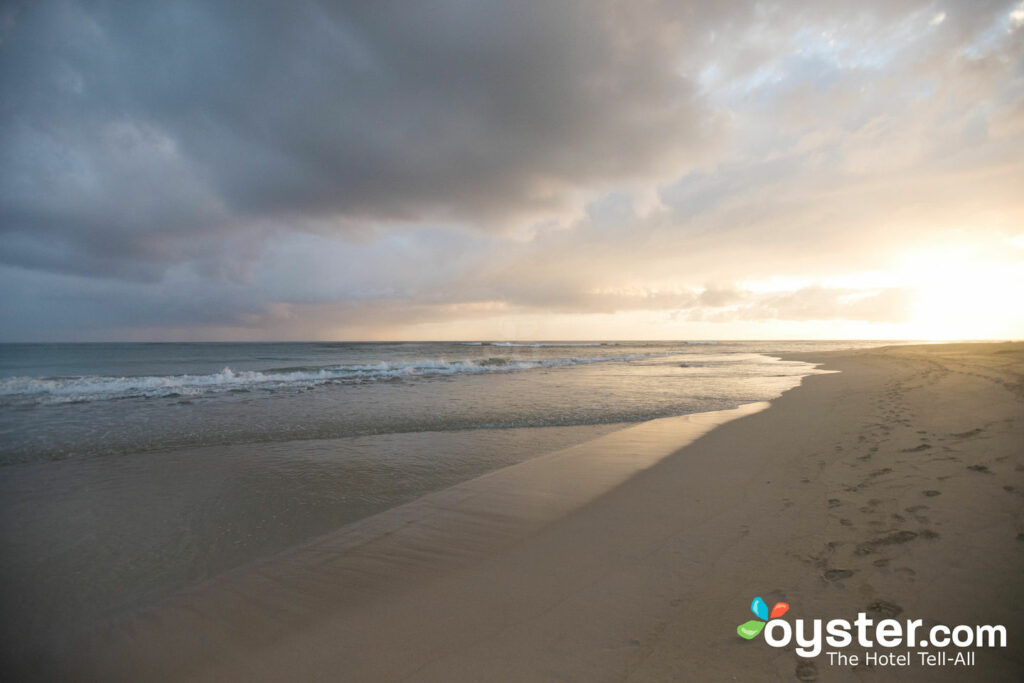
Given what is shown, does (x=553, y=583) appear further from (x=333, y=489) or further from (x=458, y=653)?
(x=333, y=489)

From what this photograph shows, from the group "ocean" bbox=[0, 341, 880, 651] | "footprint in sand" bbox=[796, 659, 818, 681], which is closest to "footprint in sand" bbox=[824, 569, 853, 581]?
"footprint in sand" bbox=[796, 659, 818, 681]

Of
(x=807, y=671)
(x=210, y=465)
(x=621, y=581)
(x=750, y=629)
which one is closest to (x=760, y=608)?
(x=750, y=629)

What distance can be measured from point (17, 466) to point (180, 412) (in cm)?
534

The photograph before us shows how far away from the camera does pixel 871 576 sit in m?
3.28

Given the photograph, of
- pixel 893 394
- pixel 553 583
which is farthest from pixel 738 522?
pixel 893 394

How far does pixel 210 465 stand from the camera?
25.6 feet

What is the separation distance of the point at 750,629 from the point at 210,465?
359 inches

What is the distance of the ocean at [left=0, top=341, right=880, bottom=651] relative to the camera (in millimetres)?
4305

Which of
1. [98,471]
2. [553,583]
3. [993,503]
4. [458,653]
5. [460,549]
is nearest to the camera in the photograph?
[458,653]

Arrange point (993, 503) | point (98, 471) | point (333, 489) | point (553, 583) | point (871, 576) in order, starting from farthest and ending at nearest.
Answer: point (98, 471) → point (333, 489) → point (993, 503) → point (553, 583) → point (871, 576)

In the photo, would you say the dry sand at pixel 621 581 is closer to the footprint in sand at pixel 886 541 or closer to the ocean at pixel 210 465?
the footprint in sand at pixel 886 541

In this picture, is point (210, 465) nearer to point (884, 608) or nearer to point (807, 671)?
point (807, 671)

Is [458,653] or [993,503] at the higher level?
[993,503]

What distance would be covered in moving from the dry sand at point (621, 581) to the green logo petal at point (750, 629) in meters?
0.07
